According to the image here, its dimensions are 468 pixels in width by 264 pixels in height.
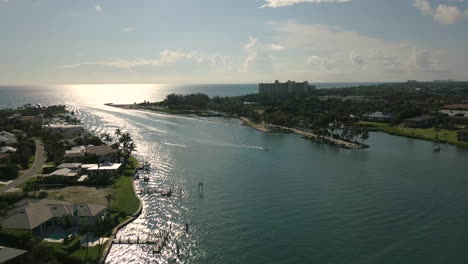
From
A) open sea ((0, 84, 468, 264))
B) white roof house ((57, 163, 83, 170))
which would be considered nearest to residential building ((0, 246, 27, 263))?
open sea ((0, 84, 468, 264))

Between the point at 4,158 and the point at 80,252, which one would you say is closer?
the point at 80,252

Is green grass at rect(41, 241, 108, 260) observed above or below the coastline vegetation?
below

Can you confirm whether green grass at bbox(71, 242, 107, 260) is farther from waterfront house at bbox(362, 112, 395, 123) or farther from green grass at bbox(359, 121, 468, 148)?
waterfront house at bbox(362, 112, 395, 123)

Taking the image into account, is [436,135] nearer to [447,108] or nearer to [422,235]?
[447,108]

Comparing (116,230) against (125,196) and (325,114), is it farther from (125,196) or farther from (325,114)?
(325,114)

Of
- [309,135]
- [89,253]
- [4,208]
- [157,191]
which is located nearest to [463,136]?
[309,135]

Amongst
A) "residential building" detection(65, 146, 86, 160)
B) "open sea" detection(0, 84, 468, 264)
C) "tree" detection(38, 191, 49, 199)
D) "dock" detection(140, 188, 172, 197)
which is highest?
"residential building" detection(65, 146, 86, 160)

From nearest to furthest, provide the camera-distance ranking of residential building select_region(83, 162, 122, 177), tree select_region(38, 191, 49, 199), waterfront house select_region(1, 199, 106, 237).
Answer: waterfront house select_region(1, 199, 106, 237), tree select_region(38, 191, 49, 199), residential building select_region(83, 162, 122, 177)
